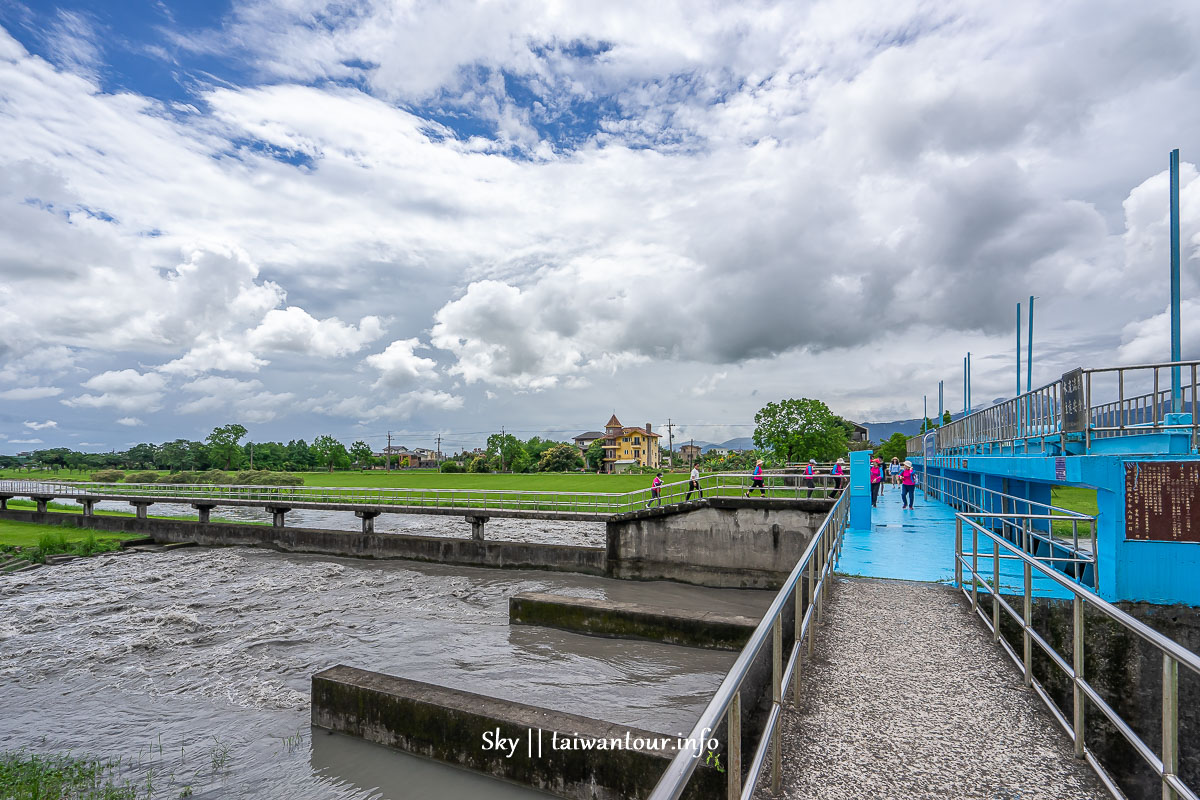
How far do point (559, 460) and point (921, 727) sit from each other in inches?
4107

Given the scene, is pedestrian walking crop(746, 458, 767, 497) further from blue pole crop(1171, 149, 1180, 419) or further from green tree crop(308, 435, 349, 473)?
green tree crop(308, 435, 349, 473)

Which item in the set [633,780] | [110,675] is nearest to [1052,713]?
[633,780]

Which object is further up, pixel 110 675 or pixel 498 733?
pixel 498 733

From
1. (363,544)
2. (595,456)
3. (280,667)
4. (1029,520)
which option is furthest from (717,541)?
(595,456)

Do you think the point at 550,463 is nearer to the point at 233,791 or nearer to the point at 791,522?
the point at 791,522

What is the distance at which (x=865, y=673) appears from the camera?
4809 millimetres

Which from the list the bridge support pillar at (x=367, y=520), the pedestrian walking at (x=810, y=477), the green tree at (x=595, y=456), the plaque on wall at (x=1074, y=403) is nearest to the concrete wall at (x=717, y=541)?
the pedestrian walking at (x=810, y=477)

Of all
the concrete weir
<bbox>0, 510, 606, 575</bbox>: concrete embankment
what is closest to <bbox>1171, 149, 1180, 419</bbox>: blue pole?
the concrete weir

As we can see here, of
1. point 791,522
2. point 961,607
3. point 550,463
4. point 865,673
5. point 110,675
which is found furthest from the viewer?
point 550,463

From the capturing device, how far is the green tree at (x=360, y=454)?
139 m

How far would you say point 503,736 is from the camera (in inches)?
273

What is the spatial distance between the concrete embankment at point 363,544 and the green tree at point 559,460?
74.1m

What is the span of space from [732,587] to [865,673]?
15.6 metres

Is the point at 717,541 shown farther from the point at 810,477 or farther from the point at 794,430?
A: the point at 794,430
